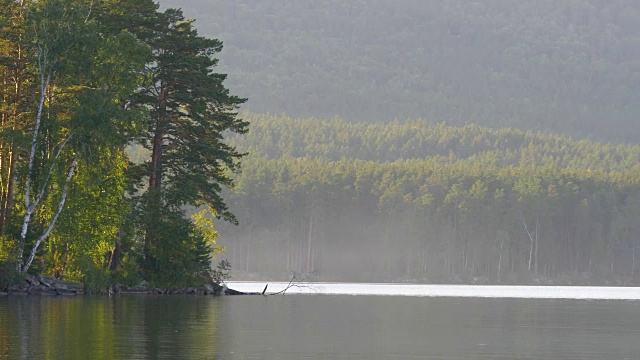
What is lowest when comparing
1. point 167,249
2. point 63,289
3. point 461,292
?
point 461,292

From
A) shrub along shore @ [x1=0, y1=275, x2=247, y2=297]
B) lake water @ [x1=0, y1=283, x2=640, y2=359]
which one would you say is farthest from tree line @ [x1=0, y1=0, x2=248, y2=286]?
lake water @ [x1=0, y1=283, x2=640, y2=359]

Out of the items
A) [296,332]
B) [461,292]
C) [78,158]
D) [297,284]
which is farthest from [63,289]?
[297,284]

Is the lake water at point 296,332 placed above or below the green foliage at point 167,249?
below

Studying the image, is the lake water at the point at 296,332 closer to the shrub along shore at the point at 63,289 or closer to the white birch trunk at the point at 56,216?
the shrub along shore at the point at 63,289

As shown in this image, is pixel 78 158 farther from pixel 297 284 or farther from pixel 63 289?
pixel 297 284

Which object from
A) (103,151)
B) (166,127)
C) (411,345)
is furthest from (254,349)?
(166,127)

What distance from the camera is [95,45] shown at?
62656mm

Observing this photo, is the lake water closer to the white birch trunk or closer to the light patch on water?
the white birch trunk

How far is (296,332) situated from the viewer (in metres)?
36.5

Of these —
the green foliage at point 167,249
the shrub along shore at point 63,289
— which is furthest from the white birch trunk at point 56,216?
the green foliage at point 167,249

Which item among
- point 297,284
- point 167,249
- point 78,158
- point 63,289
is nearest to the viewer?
point 63,289

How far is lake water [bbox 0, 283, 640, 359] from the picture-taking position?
95.8ft

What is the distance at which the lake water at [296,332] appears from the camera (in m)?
29.2

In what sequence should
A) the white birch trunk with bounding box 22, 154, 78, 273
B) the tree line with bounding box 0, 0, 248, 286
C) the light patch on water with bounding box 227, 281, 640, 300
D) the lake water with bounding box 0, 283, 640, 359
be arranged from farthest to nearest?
the light patch on water with bounding box 227, 281, 640, 300
the tree line with bounding box 0, 0, 248, 286
the white birch trunk with bounding box 22, 154, 78, 273
the lake water with bounding box 0, 283, 640, 359
